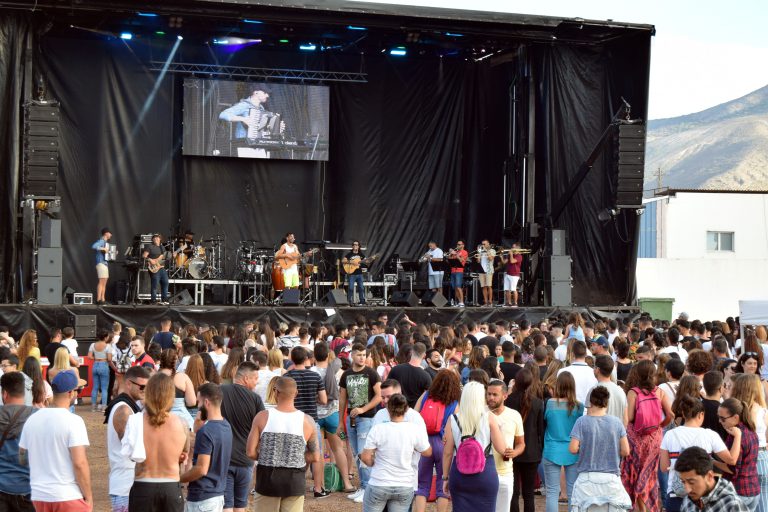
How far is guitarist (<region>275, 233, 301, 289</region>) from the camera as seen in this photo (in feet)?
72.5

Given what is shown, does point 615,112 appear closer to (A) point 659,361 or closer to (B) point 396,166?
(B) point 396,166

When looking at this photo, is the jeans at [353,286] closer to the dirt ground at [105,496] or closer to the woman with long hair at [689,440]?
the dirt ground at [105,496]

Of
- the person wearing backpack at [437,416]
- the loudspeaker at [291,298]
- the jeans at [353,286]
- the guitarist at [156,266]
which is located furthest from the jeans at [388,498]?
the jeans at [353,286]

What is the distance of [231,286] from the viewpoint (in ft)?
78.8

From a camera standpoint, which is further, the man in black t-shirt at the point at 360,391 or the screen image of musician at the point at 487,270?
the screen image of musician at the point at 487,270

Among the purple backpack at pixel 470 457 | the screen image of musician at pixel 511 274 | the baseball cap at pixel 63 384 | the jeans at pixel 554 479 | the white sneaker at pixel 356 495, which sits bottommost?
Result: the white sneaker at pixel 356 495

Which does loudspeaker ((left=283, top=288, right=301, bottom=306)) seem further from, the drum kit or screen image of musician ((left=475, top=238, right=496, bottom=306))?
screen image of musician ((left=475, top=238, right=496, bottom=306))

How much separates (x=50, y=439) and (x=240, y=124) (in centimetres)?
1816

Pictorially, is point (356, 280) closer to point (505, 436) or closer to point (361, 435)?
point (361, 435)

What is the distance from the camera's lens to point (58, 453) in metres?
6.09

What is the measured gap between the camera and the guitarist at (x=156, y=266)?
68.4ft

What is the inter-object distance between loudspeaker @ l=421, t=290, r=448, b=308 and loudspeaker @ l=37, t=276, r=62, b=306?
7.33 meters

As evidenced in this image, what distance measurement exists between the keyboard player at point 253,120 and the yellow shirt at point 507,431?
17.2 m

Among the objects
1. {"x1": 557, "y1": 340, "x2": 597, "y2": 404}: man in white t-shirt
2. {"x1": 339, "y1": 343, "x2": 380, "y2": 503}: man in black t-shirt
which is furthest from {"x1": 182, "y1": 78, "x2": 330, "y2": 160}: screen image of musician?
{"x1": 557, "y1": 340, "x2": 597, "y2": 404}: man in white t-shirt
